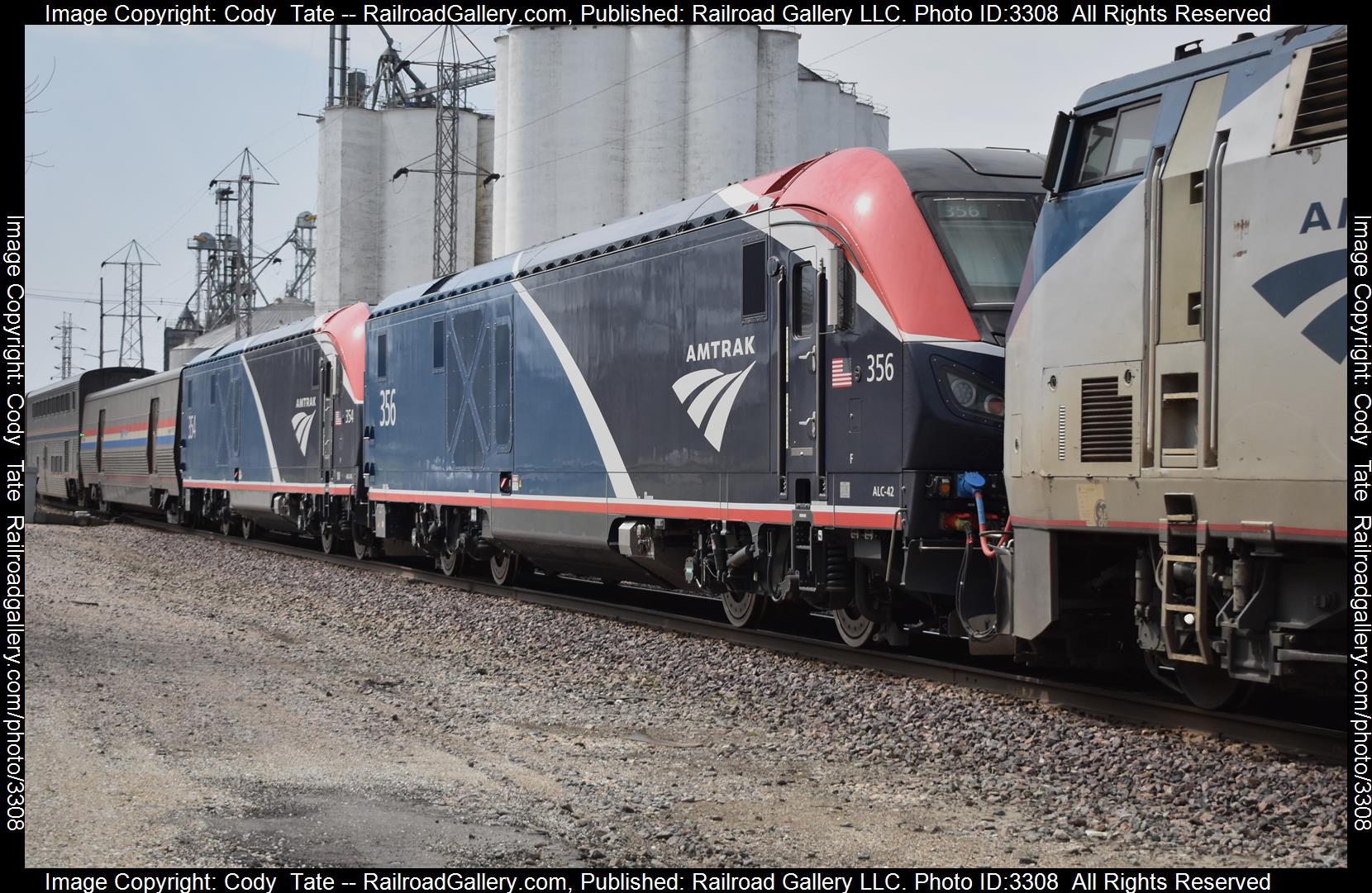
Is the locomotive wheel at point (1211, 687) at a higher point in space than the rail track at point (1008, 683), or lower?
higher

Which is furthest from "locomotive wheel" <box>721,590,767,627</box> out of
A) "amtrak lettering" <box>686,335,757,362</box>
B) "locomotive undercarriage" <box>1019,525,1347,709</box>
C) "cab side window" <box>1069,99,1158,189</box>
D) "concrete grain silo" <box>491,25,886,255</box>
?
"concrete grain silo" <box>491,25,886,255</box>

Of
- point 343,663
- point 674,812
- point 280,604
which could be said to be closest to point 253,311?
point 280,604

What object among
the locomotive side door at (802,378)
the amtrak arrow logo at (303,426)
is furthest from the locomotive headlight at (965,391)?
the amtrak arrow logo at (303,426)

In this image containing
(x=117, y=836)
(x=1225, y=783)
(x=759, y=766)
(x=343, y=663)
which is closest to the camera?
(x=117, y=836)

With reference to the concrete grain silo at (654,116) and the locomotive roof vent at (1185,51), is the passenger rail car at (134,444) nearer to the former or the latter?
the concrete grain silo at (654,116)

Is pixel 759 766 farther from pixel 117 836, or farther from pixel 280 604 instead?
pixel 280 604

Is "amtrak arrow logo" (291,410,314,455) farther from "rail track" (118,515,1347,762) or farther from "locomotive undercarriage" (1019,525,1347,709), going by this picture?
"locomotive undercarriage" (1019,525,1347,709)

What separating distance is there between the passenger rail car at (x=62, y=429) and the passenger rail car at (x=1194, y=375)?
120 feet

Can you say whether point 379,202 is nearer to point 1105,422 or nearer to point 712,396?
point 712,396

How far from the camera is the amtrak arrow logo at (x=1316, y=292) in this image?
6.13 m

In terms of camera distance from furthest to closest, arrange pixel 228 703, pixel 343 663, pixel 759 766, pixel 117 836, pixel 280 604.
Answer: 1. pixel 280 604
2. pixel 343 663
3. pixel 228 703
4. pixel 759 766
5. pixel 117 836

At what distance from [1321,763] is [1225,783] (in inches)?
22.0

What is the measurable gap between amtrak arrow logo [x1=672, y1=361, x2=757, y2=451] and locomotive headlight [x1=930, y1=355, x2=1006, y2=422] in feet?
7.40

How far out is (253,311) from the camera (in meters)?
83.1
